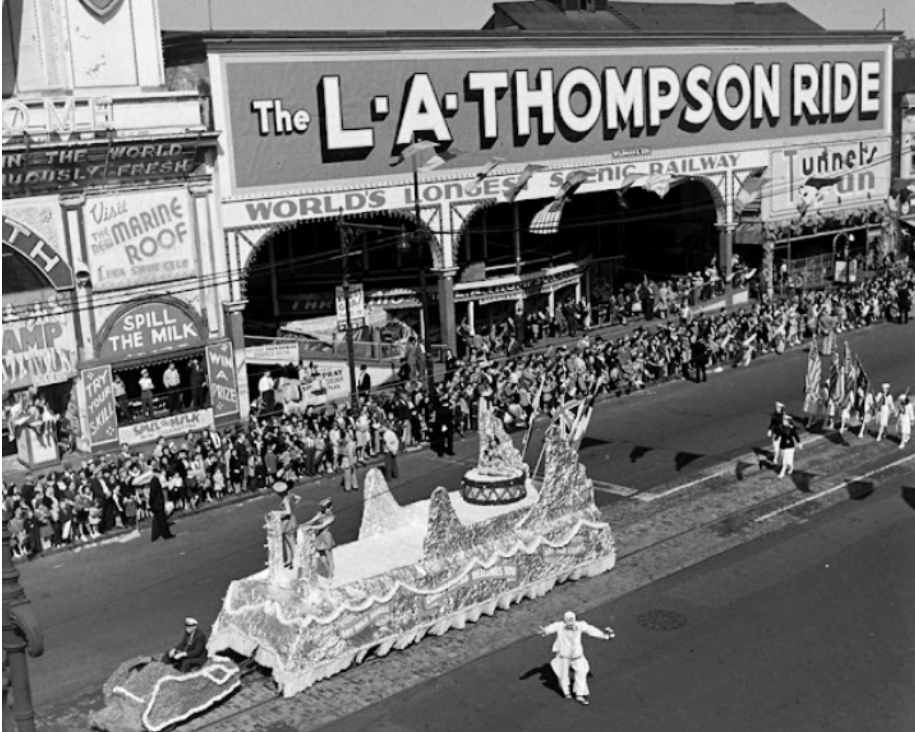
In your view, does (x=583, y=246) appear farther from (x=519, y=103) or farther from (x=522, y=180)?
(x=522, y=180)

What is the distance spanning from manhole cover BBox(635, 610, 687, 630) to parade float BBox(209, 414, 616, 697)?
174cm

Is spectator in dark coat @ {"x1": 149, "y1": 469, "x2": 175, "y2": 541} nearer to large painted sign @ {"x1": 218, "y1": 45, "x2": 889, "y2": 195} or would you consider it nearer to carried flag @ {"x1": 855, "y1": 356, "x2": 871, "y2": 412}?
large painted sign @ {"x1": 218, "y1": 45, "x2": 889, "y2": 195}

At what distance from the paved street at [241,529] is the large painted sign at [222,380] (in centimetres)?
570

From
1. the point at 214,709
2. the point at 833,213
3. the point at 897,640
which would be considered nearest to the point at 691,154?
the point at 833,213

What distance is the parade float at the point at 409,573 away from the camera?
16.1 m

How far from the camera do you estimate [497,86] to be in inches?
1471

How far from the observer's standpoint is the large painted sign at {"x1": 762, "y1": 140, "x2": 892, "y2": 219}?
4638 cm

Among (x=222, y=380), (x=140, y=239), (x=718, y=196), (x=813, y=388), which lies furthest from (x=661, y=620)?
(x=718, y=196)

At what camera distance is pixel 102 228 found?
95.0 feet

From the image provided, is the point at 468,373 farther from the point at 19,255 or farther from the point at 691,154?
the point at 691,154

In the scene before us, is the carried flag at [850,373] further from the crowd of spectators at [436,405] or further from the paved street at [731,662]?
the paved street at [731,662]

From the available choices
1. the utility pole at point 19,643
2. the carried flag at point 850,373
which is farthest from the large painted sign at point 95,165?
the utility pole at point 19,643

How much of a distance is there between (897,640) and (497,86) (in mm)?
24338

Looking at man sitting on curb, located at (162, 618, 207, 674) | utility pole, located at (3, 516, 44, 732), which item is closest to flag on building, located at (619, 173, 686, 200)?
man sitting on curb, located at (162, 618, 207, 674)
